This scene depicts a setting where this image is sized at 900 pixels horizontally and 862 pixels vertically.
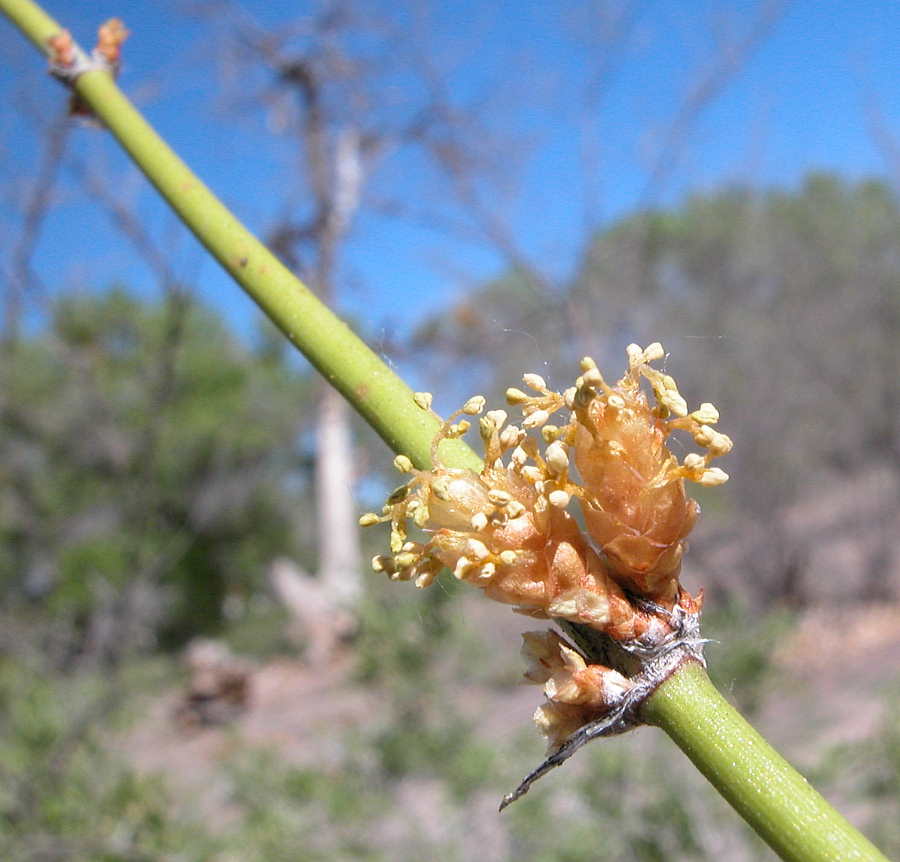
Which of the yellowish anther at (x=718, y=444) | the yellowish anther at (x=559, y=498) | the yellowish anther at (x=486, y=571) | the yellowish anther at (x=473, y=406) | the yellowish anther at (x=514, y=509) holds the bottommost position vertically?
the yellowish anther at (x=718, y=444)

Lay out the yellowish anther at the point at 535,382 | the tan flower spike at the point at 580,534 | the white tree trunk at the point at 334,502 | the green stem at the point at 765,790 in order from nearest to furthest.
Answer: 1. the green stem at the point at 765,790
2. the tan flower spike at the point at 580,534
3. the yellowish anther at the point at 535,382
4. the white tree trunk at the point at 334,502

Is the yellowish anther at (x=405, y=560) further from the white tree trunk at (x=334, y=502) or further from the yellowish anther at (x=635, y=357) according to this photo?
the white tree trunk at (x=334, y=502)

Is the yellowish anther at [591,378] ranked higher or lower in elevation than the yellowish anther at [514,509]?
higher

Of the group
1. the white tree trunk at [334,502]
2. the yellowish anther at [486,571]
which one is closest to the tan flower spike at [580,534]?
the yellowish anther at [486,571]

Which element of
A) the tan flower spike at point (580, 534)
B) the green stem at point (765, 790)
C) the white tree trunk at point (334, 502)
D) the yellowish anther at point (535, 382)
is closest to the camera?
the green stem at point (765, 790)

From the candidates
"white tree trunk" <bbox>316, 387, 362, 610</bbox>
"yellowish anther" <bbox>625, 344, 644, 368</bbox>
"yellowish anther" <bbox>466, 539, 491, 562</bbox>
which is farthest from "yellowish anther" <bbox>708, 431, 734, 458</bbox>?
"white tree trunk" <bbox>316, 387, 362, 610</bbox>

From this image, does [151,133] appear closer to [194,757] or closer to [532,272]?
[532,272]

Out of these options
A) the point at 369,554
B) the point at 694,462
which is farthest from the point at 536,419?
the point at 369,554
